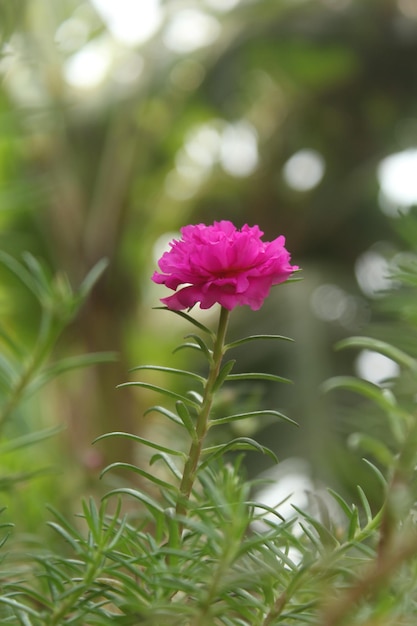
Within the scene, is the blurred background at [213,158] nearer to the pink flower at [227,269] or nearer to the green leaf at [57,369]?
the green leaf at [57,369]

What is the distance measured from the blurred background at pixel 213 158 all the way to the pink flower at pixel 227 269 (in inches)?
39.8

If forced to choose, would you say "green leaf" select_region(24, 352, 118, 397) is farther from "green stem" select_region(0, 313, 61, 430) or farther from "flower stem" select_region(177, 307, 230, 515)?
"flower stem" select_region(177, 307, 230, 515)

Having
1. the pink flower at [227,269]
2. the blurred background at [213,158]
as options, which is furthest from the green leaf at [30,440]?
the blurred background at [213,158]

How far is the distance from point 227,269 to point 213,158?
4.90 feet

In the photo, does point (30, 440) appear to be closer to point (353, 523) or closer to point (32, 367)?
point (32, 367)

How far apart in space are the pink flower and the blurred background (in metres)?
1.01

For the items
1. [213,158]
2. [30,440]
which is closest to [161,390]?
[30,440]

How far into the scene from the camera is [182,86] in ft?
5.35

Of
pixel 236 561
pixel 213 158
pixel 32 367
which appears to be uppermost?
pixel 213 158

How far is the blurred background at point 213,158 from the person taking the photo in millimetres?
1351

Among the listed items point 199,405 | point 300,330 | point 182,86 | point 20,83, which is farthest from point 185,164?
point 199,405

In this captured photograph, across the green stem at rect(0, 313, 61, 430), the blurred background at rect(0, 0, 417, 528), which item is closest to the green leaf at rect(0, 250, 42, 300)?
the green stem at rect(0, 313, 61, 430)

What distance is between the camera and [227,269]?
0.61 feet

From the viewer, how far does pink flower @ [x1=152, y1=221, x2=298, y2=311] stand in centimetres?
18
